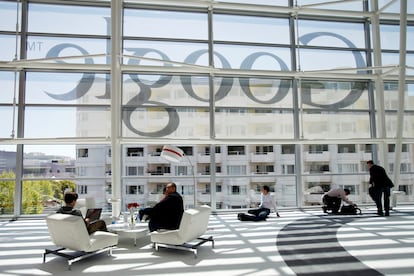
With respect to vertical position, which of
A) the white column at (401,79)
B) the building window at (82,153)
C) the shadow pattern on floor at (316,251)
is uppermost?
the white column at (401,79)

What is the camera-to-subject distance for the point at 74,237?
4.27 metres

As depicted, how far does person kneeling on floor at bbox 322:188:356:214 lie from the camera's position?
859 centimetres

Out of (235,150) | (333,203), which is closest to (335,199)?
(333,203)

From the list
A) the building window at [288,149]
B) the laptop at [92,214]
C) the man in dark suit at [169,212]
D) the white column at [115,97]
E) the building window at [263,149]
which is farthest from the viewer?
the building window at [288,149]

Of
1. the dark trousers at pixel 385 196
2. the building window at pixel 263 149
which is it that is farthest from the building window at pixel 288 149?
the dark trousers at pixel 385 196

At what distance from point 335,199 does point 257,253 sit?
4780mm

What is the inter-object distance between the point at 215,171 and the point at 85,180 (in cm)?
348

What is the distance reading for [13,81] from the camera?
336 inches

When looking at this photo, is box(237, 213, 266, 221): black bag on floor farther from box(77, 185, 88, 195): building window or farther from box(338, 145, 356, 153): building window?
box(77, 185, 88, 195): building window

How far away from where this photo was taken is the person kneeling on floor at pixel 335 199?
8594mm

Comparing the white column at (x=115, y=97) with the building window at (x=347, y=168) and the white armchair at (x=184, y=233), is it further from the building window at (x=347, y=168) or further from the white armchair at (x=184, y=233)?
the building window at (x=347, y=168)

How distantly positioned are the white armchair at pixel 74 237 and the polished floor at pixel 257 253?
0.48 ft

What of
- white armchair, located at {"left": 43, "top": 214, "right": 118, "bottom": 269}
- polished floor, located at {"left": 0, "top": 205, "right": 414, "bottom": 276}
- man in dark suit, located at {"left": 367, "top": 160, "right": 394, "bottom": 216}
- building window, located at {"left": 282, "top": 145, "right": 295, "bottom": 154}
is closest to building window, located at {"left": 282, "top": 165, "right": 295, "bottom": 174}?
building window, located at {"left": 282, "top": 145, "right": 295, "bottom": 154}

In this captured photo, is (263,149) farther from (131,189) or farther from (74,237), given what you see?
(74,237)
